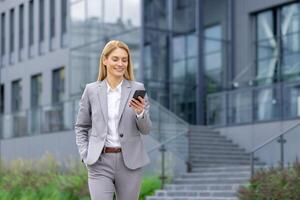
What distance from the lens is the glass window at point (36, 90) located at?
3297cm

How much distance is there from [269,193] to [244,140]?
9770 millimetres

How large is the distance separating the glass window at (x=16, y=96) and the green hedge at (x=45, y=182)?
14306 millimetres

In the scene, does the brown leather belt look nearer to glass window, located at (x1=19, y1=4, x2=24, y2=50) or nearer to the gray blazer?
the gray blazer

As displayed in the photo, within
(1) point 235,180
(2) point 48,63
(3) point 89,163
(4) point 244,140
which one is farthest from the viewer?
(2) point 48,63

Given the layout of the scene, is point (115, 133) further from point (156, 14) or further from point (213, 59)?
point (213, 59)

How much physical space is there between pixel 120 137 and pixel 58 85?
26.7 metres

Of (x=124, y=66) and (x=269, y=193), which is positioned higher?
(x=124, y=66)

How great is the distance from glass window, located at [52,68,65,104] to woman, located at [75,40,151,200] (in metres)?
25.7

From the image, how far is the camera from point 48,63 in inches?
1259

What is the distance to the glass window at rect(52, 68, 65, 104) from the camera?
1204 inches

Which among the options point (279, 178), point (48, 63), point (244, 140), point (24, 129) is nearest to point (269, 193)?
point (279, 178)

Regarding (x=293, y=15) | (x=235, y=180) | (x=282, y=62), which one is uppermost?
(x=293, y=15)

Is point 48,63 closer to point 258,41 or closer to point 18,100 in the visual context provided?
point 18,100

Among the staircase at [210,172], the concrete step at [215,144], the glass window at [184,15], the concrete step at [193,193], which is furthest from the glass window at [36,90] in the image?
the concrete step at [193,193]
